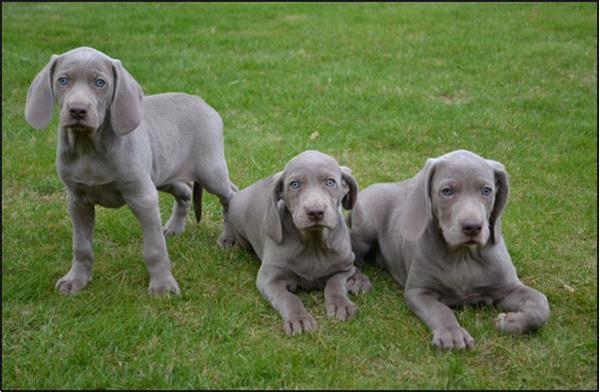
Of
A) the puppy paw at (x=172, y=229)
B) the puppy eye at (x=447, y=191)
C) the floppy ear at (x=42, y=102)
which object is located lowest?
the puppy paw at (x=172, y=229)

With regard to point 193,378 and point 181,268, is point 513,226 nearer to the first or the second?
point 181,268

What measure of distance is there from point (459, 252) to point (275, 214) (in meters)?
1.29

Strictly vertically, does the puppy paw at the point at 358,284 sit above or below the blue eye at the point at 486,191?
below

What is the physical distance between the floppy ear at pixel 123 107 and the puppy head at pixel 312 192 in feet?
3.47

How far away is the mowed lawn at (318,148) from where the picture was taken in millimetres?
4578

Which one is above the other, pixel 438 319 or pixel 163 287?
pixel 438 319

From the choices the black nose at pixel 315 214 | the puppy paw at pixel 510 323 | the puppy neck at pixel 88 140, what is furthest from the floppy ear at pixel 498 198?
the puppy neck at pixel 88 140

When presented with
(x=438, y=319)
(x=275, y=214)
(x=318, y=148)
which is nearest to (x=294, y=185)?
(x=275, y=214)

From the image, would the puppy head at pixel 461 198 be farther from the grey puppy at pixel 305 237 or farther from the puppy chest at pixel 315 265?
the puppy chest at pixel 315 265

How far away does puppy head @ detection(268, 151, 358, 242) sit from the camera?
5090 millimetres

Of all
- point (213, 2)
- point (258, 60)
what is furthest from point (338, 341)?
point (213, 2)

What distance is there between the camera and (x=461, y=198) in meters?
4.75

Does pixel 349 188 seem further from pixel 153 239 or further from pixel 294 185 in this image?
pixel 153 239

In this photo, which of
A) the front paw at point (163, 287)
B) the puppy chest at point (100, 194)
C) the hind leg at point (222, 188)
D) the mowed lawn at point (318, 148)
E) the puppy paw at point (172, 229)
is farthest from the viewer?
the puppy paw at point (172, 229)
